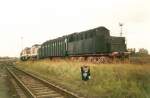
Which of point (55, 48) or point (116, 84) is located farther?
point (55, 48)

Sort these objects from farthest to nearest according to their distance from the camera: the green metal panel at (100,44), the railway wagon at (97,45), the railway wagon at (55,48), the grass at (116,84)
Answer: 1. the railway wagon at (55,48)
2. the green metal panel at (100,44)
3. the railway wagon at (97,45)
4. the grass at (116,84)

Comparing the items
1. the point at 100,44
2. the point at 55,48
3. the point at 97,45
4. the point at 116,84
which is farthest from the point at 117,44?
the point at 55,48

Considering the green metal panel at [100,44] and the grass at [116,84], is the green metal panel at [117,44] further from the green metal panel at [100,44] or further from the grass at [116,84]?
the grass at [116,84]

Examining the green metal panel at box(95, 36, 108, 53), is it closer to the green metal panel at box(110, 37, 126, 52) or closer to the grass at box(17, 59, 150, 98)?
the green metal panel at box(110, 37, 126, 52)

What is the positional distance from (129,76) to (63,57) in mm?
23231

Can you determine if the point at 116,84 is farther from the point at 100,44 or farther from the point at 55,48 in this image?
the point at 55,48

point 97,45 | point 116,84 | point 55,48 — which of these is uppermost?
point 55,48

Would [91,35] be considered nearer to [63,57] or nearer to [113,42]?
[113,42]

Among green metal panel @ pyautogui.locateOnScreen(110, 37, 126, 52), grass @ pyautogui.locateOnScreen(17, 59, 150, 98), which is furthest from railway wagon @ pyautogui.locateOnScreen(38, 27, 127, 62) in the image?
grass @ pyautogui.locateOnScreen(17, 59, 150, 98)

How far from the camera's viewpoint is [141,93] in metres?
10.6

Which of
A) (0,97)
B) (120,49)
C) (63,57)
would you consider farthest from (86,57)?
(0,97)

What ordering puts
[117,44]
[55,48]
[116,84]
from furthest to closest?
[55,48] → [117,44] → [116,84]

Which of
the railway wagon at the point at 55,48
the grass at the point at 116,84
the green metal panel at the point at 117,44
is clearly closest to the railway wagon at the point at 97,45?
the green metal panel at the point at 117,44

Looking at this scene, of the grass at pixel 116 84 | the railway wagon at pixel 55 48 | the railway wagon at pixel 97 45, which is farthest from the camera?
the railway wagon at pixel 55 48
